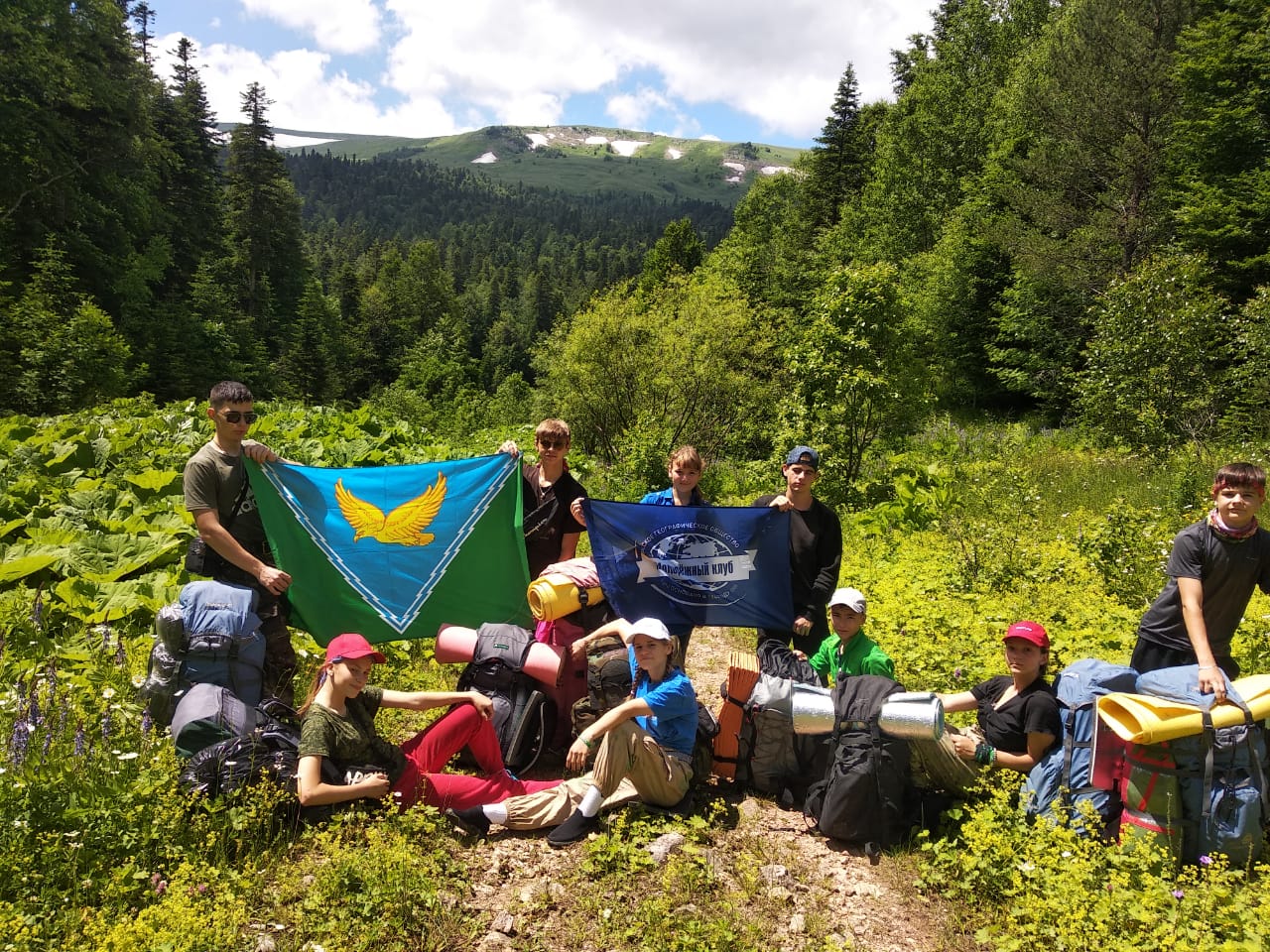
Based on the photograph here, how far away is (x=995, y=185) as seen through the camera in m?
29.1

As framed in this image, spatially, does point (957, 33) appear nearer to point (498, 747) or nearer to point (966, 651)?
point (966, 651)

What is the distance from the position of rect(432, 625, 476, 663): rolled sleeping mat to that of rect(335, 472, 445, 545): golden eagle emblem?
3.06ft

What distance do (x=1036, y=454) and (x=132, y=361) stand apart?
41.6 m

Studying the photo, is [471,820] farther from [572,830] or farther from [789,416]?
[789,416]

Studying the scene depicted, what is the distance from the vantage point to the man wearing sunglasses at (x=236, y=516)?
16.1 feet

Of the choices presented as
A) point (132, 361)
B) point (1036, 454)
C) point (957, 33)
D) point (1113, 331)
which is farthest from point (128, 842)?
point (957, 33)

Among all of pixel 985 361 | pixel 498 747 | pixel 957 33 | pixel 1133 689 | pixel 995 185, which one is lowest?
pixel 498 747

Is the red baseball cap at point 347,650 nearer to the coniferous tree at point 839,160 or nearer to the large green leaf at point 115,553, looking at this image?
the large green leaf at point 115,553

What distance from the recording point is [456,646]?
5277mm

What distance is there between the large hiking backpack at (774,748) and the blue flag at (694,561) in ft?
2.56

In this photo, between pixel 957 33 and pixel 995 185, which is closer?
pixel 995 185

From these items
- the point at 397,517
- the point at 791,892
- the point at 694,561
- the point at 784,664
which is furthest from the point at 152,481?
the point at 791,892

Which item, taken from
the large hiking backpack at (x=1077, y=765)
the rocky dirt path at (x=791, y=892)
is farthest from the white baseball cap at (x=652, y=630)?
the large hiking backpack at (x=1077, y=765)

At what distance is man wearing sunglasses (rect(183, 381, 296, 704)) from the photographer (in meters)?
4.90
